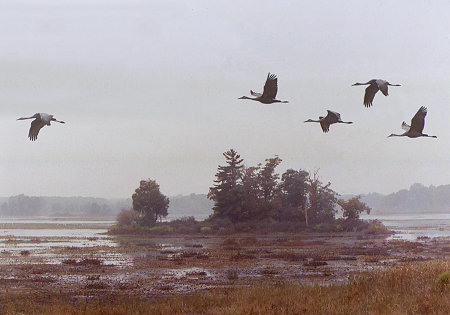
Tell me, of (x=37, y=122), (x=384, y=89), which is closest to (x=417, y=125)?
(x=384, y=89)

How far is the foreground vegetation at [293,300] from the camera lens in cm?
1644

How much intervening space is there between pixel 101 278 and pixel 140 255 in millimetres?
11797

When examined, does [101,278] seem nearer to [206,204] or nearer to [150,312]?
[150,312]

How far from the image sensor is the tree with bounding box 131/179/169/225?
6494 cm

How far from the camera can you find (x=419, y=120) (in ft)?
41.8

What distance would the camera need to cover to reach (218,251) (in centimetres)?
4097

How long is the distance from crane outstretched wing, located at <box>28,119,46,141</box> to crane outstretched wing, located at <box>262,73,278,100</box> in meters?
A: 5.63

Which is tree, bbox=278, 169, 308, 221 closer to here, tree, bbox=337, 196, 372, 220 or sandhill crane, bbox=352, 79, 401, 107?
tree, bbox=337, 196, 372, 220

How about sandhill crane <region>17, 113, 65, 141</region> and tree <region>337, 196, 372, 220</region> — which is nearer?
sandhill crane <region>17, 113, 65, 141</region>

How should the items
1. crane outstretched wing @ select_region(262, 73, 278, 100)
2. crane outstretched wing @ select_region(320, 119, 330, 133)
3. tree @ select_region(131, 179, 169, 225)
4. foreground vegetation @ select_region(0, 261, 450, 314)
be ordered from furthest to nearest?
tree @ select_region(131, 179, 169, 225) → foreground vegetation @ select_region(0, 261, 450, 314) → crane outstretched wing @ select_region(320, 119, 330, 133) → crane outstretched wing @ select_region(262, 73, 278, 100)

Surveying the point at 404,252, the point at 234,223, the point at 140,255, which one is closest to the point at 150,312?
the point at 140,255

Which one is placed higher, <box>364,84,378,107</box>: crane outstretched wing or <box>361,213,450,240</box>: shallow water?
<box>364,84,378,107</box>: crane outstretched wing

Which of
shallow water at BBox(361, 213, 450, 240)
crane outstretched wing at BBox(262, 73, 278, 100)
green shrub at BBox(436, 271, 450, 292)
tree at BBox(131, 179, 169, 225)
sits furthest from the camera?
tree at BBox(131, 179, 169, 225)

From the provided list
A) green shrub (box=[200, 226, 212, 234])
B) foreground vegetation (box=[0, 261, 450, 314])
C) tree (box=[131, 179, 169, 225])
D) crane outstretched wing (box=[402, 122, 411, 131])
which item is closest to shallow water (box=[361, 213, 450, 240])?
green shrub (box=[200, 226, 212, 234])
